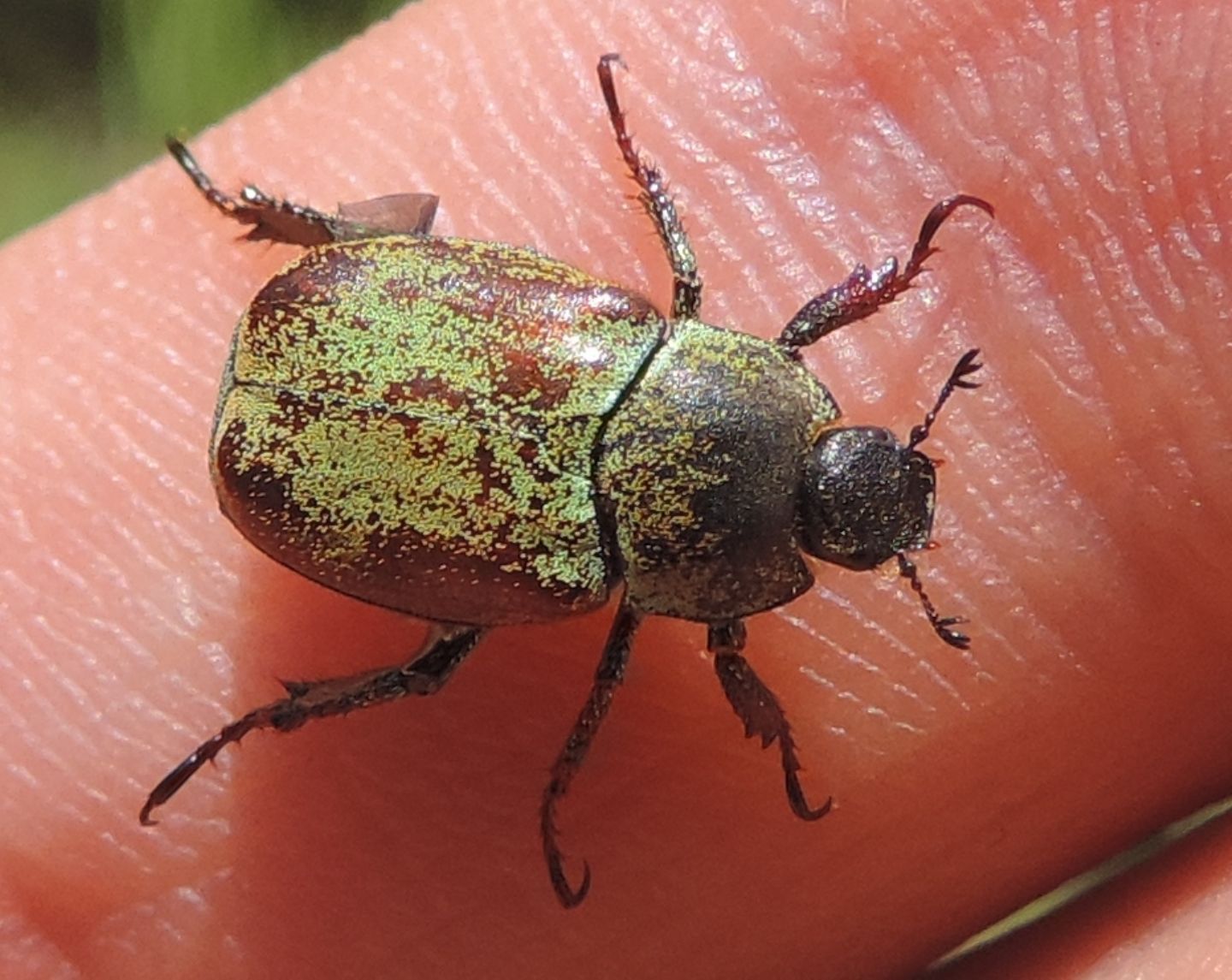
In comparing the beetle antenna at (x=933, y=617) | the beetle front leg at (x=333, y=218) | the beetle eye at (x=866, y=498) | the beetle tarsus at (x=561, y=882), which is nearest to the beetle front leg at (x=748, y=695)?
the beetle eye at (x=866, y=498)

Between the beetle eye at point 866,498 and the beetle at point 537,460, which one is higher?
the beetle at point 537,460

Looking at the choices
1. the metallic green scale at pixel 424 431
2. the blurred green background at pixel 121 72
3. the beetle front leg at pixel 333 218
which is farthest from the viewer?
the blurred green background at pixel 121 72

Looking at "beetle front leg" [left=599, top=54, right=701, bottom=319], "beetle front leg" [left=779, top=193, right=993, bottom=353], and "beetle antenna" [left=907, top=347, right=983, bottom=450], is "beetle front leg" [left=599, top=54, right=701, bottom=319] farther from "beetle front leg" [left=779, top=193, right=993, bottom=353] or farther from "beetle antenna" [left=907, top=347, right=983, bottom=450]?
"beetle antenna" [left=907, top=347, right=983, bottom=450]

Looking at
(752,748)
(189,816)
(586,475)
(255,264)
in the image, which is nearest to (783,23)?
(586,475)

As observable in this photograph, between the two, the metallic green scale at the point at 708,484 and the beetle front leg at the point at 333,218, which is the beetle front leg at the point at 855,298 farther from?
the beetle front leg at the point at 333,218

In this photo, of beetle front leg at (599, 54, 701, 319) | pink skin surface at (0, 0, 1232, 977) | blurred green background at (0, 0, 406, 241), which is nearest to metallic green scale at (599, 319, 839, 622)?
beetle front leg at (599, 54, 701, 319)

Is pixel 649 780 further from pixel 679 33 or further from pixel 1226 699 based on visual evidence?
pixel 679 33

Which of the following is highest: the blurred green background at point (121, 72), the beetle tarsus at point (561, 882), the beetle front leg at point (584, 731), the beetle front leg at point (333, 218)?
the blurred green background at point (121, 72)

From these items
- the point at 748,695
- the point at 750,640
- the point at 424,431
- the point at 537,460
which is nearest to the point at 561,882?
the point at 748,695
